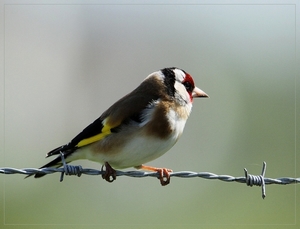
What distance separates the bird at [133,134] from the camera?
728 centimetres

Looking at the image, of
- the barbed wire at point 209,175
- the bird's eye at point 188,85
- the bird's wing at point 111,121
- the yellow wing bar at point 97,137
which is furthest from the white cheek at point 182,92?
the barbed wire at point 209,175

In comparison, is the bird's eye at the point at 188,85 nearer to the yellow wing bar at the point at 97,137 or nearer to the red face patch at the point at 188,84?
the red face patch at the point at 188,84

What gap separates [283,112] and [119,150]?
16.8 metres

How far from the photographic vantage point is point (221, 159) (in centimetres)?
2162

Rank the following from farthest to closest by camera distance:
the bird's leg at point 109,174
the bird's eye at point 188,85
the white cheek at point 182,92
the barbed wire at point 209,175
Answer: the bird's eye at point 188,85
the white cheek at point 182,92
the bird's leg at point 109,174
the barbed wire at point 209,175

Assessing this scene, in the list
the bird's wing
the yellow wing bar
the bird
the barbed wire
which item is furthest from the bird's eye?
the barbed wire

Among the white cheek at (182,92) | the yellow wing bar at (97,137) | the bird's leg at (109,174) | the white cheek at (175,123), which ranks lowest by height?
the bird's leg at (109,174)

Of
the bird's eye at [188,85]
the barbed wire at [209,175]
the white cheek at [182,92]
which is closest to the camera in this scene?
the barbed wire at [209,175]

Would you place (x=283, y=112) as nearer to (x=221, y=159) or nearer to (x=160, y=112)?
(x=221, y=159)

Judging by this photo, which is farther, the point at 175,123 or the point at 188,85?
the point at 188,85

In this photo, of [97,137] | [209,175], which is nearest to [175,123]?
[97,137]

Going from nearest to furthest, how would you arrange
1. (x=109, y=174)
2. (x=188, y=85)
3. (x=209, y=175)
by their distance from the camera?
(x=209, y=175) → (x=109, y=174) → (x=188, y=85)

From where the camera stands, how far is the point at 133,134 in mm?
7312

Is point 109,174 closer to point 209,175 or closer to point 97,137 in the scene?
point 97,137
